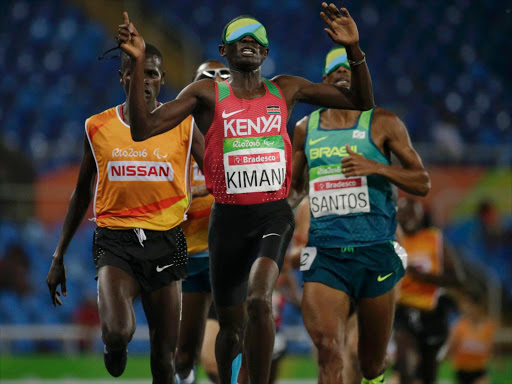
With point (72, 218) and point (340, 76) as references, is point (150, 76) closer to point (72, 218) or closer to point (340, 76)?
point (72, 218)

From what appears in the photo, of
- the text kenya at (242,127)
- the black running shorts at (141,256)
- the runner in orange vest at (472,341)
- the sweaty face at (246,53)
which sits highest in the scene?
the sweaty face at (246,53)

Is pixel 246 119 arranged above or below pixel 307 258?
above

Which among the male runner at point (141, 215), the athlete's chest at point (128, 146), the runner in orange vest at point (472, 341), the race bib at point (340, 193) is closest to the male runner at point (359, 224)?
the race bib at point (340, 193)

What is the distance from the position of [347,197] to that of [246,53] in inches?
57.4

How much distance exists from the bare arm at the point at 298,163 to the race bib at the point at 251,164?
1.22 m

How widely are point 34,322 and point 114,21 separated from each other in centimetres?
864

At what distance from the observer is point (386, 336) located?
633 cm

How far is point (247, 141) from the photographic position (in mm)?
5512

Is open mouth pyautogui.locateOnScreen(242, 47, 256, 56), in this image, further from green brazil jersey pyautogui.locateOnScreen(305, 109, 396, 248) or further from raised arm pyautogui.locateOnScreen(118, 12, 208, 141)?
green brazil jersey pyautogui.locateOnScreen(305, 109, 396, 248)

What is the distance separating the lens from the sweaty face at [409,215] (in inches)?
393

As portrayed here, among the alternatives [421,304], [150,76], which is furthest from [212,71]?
[421,304]

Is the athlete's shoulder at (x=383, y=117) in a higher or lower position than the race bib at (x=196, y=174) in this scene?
higher

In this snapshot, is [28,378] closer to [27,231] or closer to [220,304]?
[27,231]

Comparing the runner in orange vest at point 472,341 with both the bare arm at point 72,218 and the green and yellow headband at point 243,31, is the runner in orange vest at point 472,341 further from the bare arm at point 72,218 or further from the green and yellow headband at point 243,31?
the green and yellow headband at point 243,31
